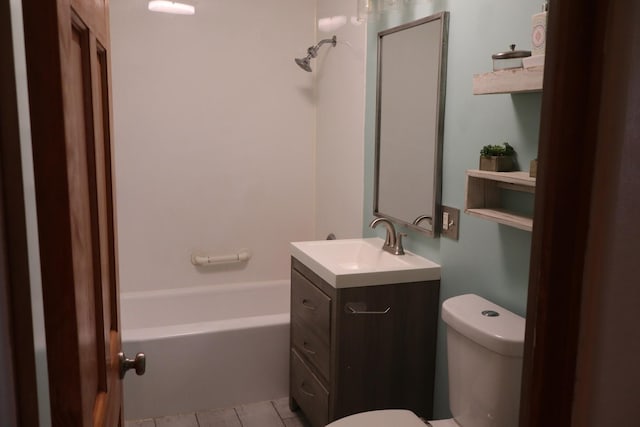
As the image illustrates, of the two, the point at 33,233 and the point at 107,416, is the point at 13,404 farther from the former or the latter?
the point at 107,416

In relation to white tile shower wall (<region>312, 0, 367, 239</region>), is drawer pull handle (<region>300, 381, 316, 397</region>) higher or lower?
lower

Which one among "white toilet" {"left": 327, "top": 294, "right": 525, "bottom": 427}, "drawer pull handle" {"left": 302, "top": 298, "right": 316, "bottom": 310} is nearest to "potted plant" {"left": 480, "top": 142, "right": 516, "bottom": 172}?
"white toilet" {"left": 327, "top": 294, "right": 525, "bottom": 427}

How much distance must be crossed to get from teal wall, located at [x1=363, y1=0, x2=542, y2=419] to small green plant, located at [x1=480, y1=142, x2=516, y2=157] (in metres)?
0.02

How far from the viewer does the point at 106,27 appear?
1208 millimetres

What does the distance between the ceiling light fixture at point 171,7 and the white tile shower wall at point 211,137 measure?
0.03 metres

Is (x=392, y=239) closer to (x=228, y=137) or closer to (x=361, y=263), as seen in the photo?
(x=361, y=263)

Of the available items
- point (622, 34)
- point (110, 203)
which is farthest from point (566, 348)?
point (110, 203)

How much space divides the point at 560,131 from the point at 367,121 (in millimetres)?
2088

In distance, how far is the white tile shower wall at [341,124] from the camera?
2941 mm

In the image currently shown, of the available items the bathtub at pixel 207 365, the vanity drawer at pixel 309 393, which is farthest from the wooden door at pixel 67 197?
the bathtub at pixel 207 365

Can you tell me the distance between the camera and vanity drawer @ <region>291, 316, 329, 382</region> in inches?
91.5

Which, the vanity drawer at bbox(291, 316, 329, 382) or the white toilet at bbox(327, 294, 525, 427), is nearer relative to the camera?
the white toilet at bbox(327, 294, 525, 427)

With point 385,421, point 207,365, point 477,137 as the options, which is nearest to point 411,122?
point 477,137

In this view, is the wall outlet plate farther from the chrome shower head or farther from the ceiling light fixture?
the ceiling light fixture
